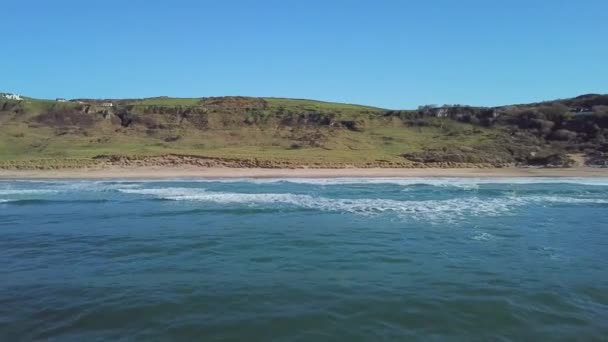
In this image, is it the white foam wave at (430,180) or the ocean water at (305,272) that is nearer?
the ocean water at (305,272)

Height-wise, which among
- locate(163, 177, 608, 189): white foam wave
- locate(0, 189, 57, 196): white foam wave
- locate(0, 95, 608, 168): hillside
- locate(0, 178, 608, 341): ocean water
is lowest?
locate(0, 189, 57, 196): white foam wave

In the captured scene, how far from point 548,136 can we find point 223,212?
50.2 metres

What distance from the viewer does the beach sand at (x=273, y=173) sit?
1674 inches

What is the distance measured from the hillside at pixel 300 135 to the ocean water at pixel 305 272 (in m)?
27.7

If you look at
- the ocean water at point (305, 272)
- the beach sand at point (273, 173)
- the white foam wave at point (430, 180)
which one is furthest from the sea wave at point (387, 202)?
the beach sand at point (273, 173)

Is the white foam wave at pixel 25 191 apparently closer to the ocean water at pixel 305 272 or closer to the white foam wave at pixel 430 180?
the ocean water at pixel 305 272

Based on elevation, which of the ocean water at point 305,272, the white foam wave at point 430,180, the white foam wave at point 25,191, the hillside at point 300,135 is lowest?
the white foam wave at point 25,191

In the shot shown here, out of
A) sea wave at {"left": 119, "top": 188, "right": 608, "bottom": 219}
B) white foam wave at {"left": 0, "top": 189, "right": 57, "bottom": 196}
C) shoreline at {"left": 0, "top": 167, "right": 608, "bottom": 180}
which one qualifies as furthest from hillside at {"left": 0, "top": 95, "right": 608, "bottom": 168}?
sea wave at {"left": 119, "top": 188, "right": 608, "bottom": 219}

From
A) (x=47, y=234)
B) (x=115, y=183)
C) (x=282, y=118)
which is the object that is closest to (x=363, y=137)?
(x=282, y=118)

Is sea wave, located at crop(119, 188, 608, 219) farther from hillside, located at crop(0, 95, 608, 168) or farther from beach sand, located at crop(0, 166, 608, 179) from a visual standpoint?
hillside, located at crop(0, 95, 608, 168)

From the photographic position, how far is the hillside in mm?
50281

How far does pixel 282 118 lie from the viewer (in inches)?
2948

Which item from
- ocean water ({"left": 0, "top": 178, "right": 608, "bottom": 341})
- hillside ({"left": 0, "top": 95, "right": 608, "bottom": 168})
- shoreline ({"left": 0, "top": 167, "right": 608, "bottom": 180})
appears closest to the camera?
ocean water ({"left": 0, "top": 178, "right": 608, "bottom": 341})

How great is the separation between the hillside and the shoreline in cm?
200
